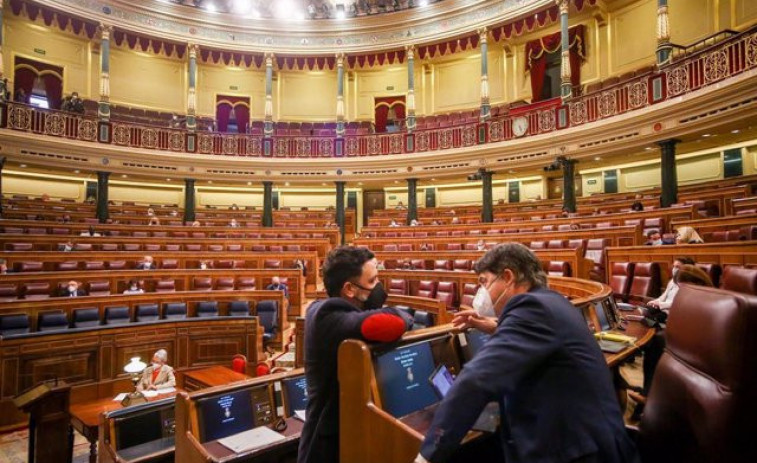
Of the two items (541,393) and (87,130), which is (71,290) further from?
(87,130)

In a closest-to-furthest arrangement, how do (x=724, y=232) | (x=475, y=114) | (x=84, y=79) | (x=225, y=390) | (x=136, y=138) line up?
(x=225, y=390), (x=724, y=232), (x=136, y=138), (x=84, y=79), (x=475, y=114)

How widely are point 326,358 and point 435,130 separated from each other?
12.0m

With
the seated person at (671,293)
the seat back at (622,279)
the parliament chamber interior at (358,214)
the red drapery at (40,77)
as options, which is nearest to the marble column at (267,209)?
the parliament chamber interior at (358,214)

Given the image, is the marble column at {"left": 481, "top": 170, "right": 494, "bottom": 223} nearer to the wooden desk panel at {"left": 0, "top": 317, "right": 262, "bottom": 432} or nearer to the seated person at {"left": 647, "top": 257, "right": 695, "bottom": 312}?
the wooden desk panel at {"left": 0, "top": 317, "right": 262, "bottom": 432}

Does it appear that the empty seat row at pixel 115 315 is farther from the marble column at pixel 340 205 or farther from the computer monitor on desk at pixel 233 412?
the marble column at pixel 340 205

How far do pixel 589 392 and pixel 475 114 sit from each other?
47.9 ft

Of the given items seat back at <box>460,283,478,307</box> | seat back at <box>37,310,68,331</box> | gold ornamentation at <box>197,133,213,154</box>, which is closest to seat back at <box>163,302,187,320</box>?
seat back at <box>37,310,68,331</box>

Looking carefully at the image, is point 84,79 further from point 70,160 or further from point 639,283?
point 639,283

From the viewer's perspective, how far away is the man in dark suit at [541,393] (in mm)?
1062

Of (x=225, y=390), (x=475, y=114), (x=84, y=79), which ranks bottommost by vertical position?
(x=225, y=390)

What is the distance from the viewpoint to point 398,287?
710 cm

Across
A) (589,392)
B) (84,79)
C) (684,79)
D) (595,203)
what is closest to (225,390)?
(589,392)

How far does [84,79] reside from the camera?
13859 mm

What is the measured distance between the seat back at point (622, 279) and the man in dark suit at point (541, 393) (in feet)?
15.3
